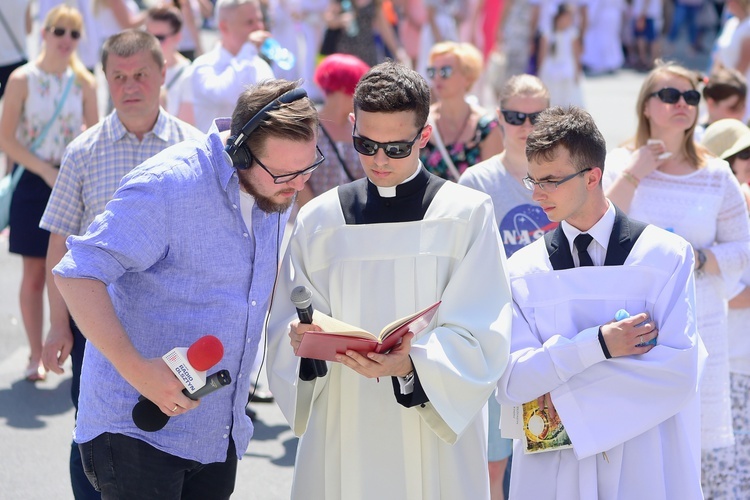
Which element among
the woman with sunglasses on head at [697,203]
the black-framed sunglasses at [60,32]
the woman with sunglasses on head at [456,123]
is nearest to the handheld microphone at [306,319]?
the woman with sunglasses on head at [697,203]

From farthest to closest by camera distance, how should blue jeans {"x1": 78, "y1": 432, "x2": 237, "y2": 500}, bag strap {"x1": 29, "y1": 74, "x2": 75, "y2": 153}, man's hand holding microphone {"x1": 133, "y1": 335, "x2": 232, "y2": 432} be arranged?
1. bag strap {"x1": 29, "y1": 74, "x2": 75, "y2": 153}
2. blue jeans {"x1": 78, "y1": 432, "x2": 237, "y2": 500}
3. man's hand holding microphone {"x1": 133, "y1": 335, "x2": 232, "y2": 432}

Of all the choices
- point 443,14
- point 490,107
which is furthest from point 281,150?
point 490,107

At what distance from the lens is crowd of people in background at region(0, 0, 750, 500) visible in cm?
458

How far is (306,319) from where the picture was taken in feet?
10.2

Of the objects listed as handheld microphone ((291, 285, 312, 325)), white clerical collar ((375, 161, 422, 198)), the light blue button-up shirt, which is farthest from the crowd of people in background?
handheld microphone ((291, 285, 312, 325))

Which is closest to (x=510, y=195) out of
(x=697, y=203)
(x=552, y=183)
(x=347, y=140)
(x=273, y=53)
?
(x=697, y=203)

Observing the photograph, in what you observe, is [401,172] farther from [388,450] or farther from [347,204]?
[388,450]

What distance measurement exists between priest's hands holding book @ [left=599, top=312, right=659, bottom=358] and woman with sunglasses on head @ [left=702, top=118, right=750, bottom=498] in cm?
180

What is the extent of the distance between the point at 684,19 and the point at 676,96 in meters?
18.3

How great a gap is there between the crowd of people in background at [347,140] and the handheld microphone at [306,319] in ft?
1.74

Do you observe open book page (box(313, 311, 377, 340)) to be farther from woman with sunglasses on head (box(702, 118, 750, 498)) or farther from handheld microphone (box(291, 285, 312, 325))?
woman with sunglasses on head (box(702, 118, 750, 498))

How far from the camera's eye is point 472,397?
3.26 metres

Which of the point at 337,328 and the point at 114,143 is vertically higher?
the point at 337,328

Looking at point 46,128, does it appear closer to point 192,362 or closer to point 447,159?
point 447,159
